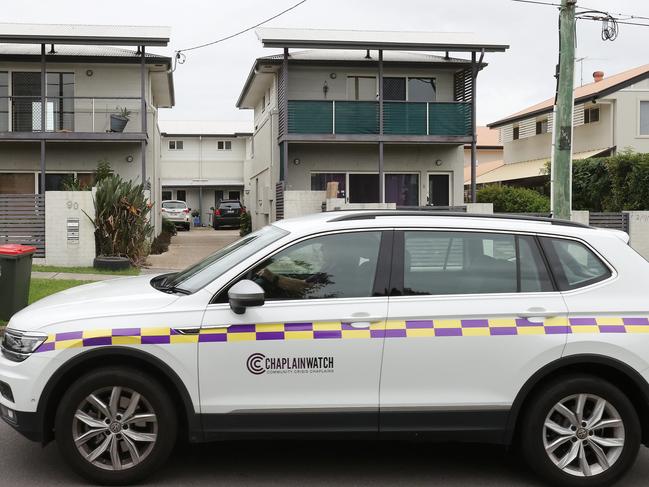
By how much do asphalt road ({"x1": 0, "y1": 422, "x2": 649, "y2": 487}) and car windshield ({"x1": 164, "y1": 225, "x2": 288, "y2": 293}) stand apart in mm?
1167

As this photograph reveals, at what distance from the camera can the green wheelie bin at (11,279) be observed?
9.26 metres

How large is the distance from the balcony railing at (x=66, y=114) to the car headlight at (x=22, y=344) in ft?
60.1

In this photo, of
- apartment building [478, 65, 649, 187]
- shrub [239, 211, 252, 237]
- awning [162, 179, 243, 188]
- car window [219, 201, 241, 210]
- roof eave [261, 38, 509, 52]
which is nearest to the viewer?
roof eave [261, 38, 509, 52]

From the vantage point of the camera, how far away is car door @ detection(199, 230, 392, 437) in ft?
14.6

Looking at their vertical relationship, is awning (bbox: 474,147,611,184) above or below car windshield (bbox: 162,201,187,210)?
above

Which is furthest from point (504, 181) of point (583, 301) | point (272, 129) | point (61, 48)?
point (583, 301)

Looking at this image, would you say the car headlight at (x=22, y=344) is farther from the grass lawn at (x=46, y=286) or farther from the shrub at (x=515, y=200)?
the shrub at (x=515, y=200)

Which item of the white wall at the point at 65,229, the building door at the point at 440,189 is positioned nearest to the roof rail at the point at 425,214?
the white wall at the point at 65,229

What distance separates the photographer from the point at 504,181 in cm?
3594

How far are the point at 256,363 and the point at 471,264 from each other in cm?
146

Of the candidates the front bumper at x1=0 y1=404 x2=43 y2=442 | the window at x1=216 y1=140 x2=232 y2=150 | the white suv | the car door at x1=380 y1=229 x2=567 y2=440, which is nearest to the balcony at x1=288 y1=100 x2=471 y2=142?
the white suv

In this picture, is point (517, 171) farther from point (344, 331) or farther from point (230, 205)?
point (344, 331)

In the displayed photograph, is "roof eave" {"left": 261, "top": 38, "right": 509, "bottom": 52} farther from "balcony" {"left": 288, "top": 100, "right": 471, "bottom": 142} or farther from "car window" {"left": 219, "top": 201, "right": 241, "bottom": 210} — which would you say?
"car window" {"left": 219, "top": 201, "right": 241, "bottom": 210}

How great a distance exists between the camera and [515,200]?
23750mm
